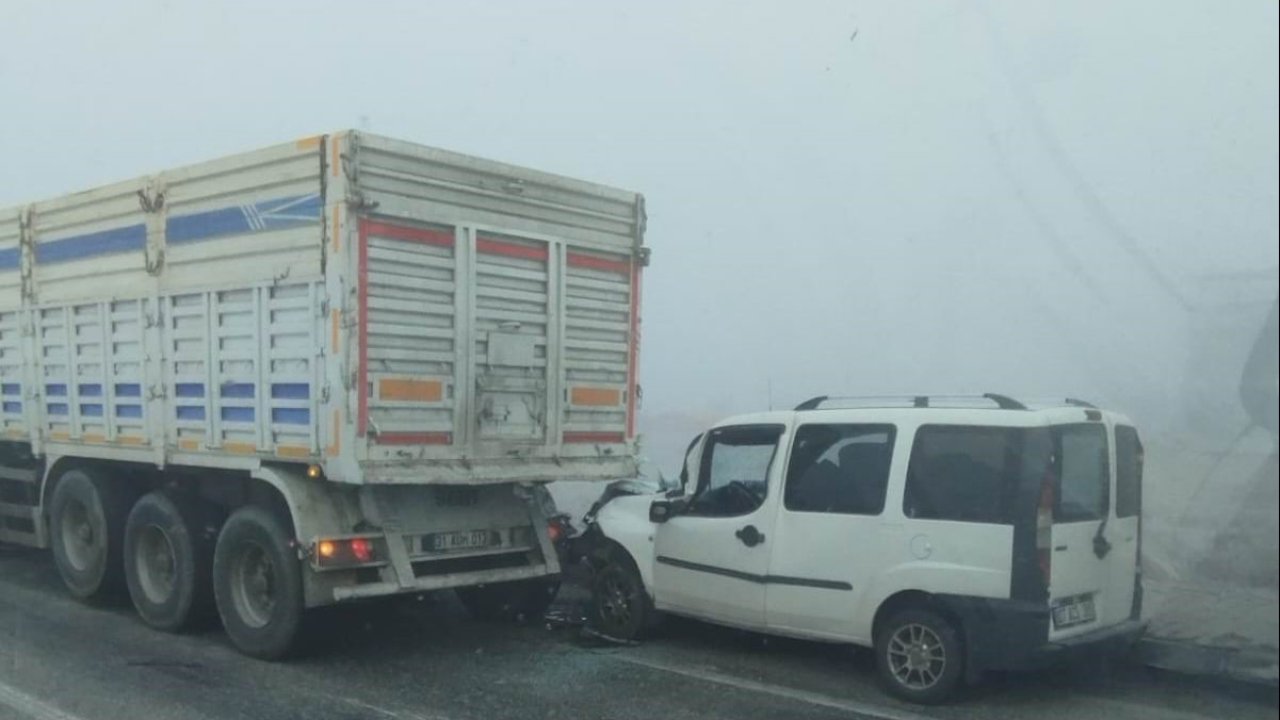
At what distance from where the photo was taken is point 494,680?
7918mm

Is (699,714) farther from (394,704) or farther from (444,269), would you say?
(444,269)

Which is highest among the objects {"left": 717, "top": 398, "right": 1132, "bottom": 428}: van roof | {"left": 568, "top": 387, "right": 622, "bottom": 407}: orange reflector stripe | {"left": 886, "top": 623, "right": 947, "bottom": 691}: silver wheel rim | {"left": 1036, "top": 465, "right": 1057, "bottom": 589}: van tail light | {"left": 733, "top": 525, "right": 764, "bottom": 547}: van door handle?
{"left": 717, "top": 398, "right": 1132, "bottom": 428}: van roof

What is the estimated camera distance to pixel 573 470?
913cm

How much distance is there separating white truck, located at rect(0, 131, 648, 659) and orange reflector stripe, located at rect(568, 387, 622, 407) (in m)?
0.02

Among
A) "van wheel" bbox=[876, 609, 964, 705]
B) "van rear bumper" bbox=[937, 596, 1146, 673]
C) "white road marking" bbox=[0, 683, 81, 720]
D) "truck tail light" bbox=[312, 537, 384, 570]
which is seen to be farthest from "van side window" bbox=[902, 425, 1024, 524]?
"white road marking" bbox=[0, 683, 81, 720]

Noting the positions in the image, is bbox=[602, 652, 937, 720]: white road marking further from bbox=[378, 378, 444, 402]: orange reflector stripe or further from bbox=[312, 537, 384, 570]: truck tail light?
bbox=[378, 378, 444, 402]: orange reflector stripe

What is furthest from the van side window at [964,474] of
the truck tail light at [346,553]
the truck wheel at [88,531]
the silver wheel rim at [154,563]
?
the truck wheel at [88,531]

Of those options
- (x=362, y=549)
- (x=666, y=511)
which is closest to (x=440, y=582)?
(x=362, y=549)

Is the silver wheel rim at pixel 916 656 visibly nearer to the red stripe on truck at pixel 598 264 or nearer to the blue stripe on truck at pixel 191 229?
the red stripe on truck at pixel 598 264

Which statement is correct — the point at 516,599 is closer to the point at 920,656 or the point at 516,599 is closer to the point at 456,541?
the point at 456,541

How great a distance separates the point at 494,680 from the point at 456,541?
1.14 metres

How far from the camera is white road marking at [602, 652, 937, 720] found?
280 inches

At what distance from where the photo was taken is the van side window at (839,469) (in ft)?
25.2

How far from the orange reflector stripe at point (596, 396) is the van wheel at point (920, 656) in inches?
112
